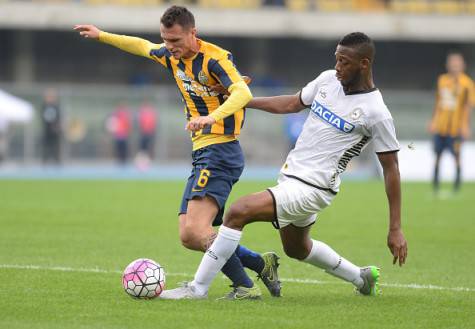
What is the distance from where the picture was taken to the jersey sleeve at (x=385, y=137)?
7637mm

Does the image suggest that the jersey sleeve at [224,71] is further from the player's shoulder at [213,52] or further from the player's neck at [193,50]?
the player's neck at [193,50]

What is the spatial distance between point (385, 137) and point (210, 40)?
34.5m

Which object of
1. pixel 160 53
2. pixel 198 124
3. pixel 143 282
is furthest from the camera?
pixel 160 53

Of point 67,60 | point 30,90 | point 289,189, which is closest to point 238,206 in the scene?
point 289,189

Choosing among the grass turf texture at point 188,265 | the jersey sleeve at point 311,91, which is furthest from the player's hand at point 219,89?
the grass turf texture at point 188,265

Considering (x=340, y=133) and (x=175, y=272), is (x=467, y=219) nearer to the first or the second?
(x=175, y=272)

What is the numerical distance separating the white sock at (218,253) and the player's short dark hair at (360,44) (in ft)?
5.28

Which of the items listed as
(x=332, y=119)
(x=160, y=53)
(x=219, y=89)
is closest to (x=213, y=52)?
(x=219, y=89)

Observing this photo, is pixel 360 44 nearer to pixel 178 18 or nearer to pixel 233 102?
pixel 233 102

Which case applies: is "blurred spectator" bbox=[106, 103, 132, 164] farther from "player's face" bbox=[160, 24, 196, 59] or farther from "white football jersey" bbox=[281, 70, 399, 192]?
"white football jersey" bbox=[281, 70, 399, 192]

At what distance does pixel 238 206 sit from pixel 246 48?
3589 cm

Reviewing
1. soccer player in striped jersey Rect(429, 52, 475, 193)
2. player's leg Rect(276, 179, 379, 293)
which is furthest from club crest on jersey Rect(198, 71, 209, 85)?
soccer player in striped jersey Rect(429, 52, 475, 193)

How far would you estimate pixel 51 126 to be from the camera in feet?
101

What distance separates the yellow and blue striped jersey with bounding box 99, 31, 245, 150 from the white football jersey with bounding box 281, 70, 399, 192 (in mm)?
598
